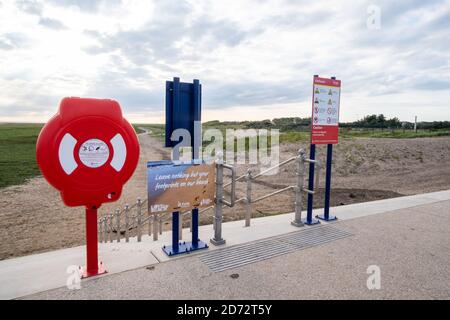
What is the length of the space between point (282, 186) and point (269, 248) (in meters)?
9.17

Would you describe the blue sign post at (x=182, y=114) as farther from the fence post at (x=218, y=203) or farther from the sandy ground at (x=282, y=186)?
the sandy ground at (x=282, y=186)

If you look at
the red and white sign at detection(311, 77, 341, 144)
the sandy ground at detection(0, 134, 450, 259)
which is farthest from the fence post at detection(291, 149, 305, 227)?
the sandy ground at detection(0, 134, 450, 259)

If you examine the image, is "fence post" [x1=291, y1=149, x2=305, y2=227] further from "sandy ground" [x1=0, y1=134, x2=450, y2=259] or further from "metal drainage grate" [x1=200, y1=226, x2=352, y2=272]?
"sandy ground" [x1=0, y1=134, x2=450, y2=259]

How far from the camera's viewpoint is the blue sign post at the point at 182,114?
3.40 m

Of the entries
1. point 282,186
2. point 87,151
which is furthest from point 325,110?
point 282,186

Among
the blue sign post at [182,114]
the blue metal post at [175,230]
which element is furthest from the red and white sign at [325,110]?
the blue metal post at [175,230]

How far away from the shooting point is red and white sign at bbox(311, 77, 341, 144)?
4.51 m

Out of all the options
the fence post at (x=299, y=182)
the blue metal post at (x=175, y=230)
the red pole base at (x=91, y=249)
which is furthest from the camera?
the fence post at (x=299, y=182)

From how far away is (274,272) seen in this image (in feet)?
10.2

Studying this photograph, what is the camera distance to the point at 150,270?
3.09 m

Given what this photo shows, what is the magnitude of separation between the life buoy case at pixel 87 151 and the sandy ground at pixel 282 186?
4.40m

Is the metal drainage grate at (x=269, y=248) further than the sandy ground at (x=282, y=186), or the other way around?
the sandy ground at (x=282, y=186)

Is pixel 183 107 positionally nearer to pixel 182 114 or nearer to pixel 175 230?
pixel 182 114
